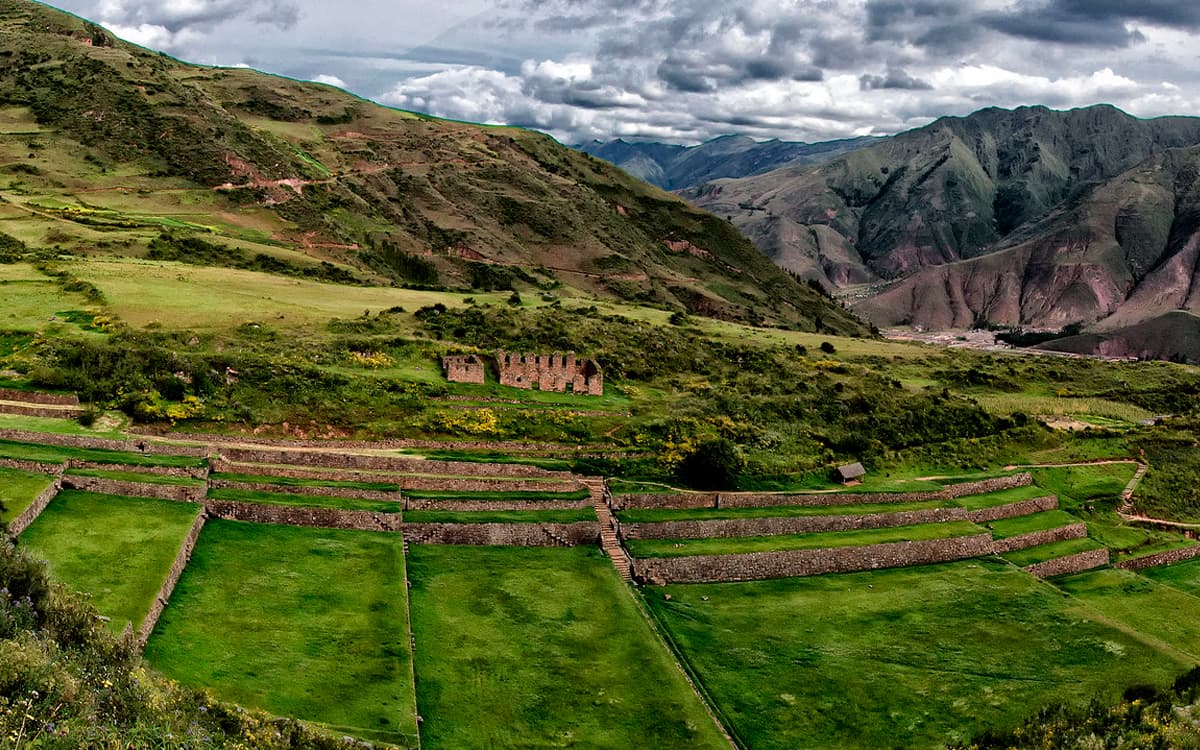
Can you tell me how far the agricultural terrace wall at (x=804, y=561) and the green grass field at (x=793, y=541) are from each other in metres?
0.34

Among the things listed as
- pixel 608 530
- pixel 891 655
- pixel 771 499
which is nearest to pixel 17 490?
pixel 608 530

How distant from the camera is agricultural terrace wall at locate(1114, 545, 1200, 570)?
40.3 meters

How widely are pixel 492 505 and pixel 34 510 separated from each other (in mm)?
14290

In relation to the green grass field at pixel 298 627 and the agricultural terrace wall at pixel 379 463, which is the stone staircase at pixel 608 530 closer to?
the agricultural terrace wall at pixel 379 463

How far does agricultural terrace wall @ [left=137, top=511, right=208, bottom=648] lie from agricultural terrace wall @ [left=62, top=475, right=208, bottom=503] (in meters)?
0.95

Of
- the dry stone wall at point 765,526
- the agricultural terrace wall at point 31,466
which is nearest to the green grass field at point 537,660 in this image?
the dry stone wall at point 765,526

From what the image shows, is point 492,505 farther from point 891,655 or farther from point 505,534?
point 891,655

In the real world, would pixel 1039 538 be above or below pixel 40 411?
below

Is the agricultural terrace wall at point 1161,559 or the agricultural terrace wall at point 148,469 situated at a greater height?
Answer: the agricultural terrace wall at point 148,469

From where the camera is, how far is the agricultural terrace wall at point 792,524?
34.2 m

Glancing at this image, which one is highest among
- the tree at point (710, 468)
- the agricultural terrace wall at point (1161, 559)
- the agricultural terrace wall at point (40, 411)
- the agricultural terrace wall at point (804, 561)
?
the agricultural terrace wall at point (40, 411)

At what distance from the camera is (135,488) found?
28.0 meters

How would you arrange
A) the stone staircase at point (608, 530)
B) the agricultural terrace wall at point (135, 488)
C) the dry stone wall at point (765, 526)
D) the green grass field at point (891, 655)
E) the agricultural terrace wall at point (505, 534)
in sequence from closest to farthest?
the green grass field at point (891, 655) < the agricultural terrace wall at point (135, 488) < the agricultural terrace wall at point (505, 534) < the stone staircase at point (608, 530) < the dry stone wall at point (765, 526)

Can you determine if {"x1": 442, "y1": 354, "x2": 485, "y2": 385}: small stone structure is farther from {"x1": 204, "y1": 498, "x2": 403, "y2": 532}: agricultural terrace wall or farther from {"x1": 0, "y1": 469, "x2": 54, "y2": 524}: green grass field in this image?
{"x1": 0, "y1": 469, "x2": 54, "y2": 524}: green grass field
